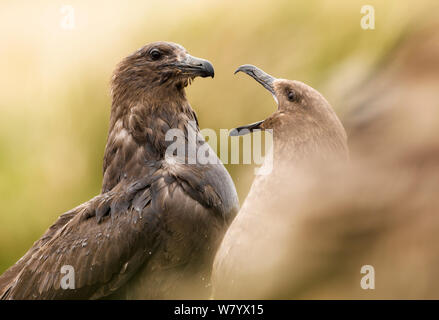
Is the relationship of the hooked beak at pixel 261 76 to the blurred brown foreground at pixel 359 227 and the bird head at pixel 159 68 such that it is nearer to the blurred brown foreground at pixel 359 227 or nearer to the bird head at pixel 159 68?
the bird head at pixel 159 68

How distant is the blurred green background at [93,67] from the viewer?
8.30 feet

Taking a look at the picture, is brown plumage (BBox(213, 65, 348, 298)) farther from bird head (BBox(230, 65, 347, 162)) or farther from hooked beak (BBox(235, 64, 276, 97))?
hooked beak (BBox(235, 64, 276, 97))

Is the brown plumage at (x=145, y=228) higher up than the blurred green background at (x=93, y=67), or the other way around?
the blurred green background at (x=93, y=67)

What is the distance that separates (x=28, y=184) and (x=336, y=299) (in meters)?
1.49

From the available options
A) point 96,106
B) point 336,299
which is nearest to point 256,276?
point 336,299

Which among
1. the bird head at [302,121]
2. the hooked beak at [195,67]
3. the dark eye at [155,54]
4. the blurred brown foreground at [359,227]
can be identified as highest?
the dark eye at [155,54]

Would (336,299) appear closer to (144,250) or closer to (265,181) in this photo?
(265,181)

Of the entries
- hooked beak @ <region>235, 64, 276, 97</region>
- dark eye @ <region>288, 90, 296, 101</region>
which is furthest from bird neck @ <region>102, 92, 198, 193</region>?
dark eye @ <region>288, 90, 296, 101</region>

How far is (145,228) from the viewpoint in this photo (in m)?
2.17

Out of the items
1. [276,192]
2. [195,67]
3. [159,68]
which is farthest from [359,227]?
[159,68]

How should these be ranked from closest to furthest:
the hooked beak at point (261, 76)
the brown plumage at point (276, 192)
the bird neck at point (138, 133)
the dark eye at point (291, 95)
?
the brown plumage at point (276, 192)
the dark eye at point (291, 95)
the hooked beak at point (261, 76)
the bird neck at point (138, 133)

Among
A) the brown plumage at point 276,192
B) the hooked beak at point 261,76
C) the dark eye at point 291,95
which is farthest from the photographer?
the hooked beak at point 261,76

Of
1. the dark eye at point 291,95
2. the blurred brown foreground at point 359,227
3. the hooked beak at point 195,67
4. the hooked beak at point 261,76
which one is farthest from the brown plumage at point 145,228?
the dark eye at point 291,95

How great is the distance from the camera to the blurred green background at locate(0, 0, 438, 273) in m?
2.53
